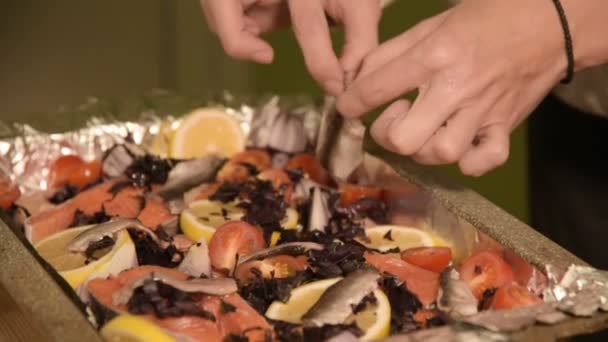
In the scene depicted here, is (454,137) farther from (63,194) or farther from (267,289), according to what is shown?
(63,194)

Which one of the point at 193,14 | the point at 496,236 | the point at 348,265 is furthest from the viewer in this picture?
the point at 193,14

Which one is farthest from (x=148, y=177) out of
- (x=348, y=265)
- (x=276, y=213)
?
(x=348, y=265)

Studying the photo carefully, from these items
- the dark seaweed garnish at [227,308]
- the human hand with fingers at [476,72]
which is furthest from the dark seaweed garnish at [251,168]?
the dark seaweed garnish at [227,308]

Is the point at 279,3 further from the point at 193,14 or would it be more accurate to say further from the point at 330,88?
the point at 193,14

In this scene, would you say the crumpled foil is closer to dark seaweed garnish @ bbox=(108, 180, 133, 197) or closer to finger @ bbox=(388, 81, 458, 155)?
dark seaweed garnish @ bbox=(108, 180, 133, 197)

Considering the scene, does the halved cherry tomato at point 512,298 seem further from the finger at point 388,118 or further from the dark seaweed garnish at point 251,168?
the dark seaweed garnish at point 251,168
